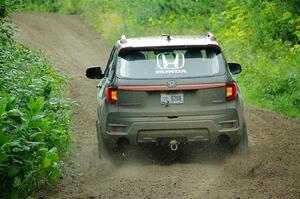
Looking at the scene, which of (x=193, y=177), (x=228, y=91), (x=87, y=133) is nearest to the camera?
(x=193, y=177)

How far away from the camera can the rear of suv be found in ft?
30.2

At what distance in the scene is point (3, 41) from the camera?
11.1 metres

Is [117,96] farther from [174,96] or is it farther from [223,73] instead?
[223,73]

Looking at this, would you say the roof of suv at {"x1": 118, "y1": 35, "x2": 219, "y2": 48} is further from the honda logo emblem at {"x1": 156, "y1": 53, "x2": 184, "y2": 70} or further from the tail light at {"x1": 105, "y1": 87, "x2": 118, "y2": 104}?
the tail light at {"x1": 105, "y1": 87, "x2": 118, "y2": 104}

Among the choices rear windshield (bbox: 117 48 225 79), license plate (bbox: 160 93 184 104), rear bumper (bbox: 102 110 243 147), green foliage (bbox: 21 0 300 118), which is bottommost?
green foliage (bbox: 21 0 300 118)

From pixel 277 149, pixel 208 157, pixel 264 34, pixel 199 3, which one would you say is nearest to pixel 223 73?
pixel 208 157

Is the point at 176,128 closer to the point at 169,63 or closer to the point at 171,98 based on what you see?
the point at 171,98

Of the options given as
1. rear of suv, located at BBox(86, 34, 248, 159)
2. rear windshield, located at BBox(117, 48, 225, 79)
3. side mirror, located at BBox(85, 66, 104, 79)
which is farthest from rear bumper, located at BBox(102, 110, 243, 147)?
side mirror, located at BBox(85, 66, 104, 79)

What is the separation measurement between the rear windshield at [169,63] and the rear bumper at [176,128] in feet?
1.90

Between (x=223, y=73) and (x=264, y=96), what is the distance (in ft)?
24.3

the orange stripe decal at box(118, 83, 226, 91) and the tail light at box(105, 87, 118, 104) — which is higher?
the orange stripe decal at box(118, 83, 226, 91)

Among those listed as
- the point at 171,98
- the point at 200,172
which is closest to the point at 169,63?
the point at 171,98

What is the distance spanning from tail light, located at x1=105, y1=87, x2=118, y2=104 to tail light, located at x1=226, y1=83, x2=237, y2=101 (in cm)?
149

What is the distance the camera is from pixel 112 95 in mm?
9344
